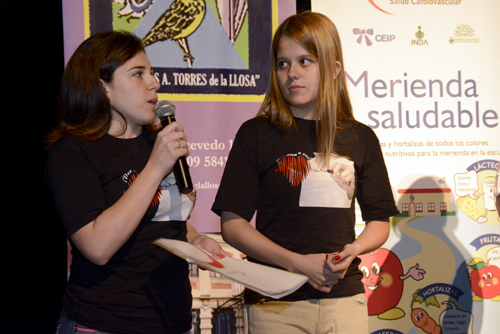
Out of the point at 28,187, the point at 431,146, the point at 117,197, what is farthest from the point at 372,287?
the point at 28,187

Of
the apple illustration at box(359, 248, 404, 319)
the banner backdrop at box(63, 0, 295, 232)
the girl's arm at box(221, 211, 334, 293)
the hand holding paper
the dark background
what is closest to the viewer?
the hand holding paper

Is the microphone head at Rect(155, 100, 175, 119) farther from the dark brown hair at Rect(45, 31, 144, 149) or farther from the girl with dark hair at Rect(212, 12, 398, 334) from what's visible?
the girl with dark hair at Rect(212, 12, 398, 334)

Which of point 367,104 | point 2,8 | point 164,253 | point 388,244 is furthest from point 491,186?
point 2,8

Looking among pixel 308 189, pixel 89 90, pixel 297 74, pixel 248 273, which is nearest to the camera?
pixel 248 273

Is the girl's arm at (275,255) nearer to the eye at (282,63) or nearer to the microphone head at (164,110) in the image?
the microphone head at (164,110)

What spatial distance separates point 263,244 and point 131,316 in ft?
1.48

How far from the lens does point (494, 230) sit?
9.52ft

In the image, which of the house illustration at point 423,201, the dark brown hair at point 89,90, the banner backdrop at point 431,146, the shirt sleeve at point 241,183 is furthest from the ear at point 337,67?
the house illustration at point 423,201

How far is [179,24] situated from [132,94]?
1451 millimetres

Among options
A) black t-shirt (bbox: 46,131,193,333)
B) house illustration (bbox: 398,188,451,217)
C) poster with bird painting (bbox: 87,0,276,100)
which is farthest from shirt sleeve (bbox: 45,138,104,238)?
house illustration (bbox: 398,188,451,217)

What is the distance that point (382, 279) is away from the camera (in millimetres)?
2805

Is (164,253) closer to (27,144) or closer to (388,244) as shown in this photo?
(27,144)

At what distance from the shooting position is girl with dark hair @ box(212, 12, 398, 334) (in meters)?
1.41

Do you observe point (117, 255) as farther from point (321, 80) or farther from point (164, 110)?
point (321, 80)
